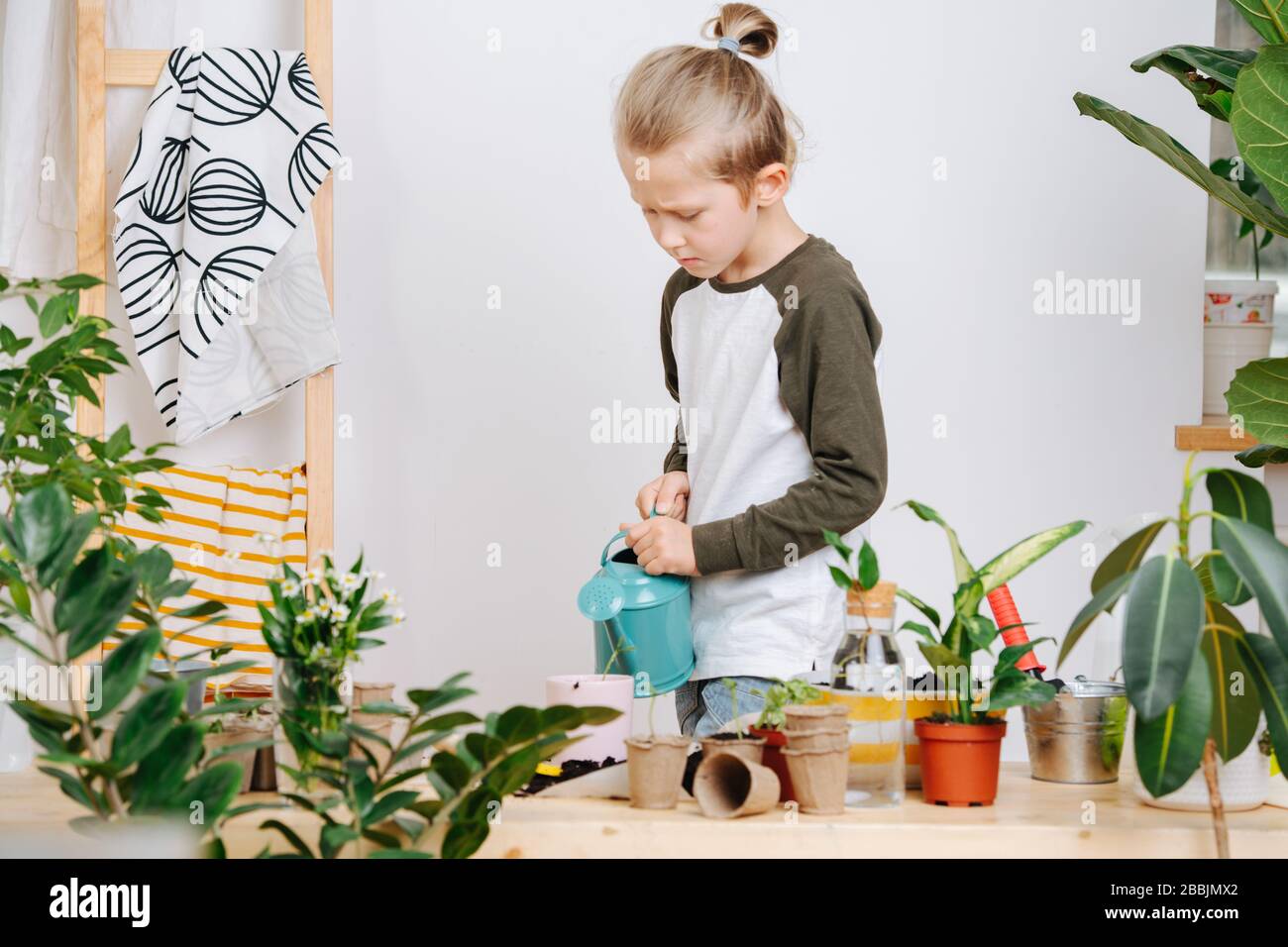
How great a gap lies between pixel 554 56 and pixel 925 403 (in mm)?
938

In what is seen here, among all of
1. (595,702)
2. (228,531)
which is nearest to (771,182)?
(595,702)

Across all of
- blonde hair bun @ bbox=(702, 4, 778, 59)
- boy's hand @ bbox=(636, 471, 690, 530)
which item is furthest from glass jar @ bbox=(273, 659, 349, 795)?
blonde hair bun @ bbox=(702, 4, 778, 59)

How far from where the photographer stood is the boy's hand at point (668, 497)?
1468 mm

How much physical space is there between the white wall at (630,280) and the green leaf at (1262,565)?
1562 millimetres

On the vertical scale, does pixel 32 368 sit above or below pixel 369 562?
above

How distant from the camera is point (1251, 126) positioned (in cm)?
169

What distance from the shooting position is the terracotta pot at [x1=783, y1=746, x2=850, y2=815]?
88 cm

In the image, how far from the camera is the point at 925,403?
2389 mm

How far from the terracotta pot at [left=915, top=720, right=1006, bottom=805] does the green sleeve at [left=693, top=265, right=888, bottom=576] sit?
345mm

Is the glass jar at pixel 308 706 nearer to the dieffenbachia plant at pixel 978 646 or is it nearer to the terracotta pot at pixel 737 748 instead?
the terracotta pot at pixel 737 748

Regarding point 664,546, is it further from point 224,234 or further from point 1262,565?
point 224,234

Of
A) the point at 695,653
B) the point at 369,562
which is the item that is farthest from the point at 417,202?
A: the point at 695,653
